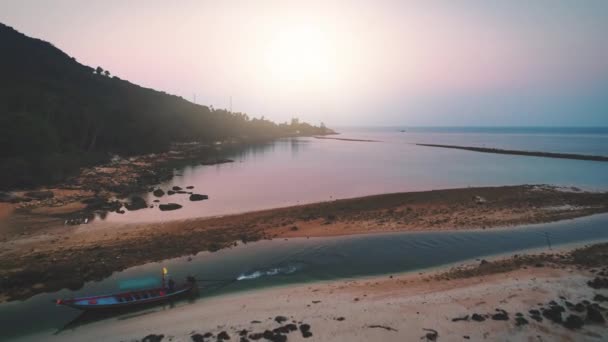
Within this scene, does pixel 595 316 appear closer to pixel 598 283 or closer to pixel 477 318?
pixel 598 283

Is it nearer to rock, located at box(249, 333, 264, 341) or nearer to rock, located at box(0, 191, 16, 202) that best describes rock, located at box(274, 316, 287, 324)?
rock, located at box(249, 333, 264, 341)

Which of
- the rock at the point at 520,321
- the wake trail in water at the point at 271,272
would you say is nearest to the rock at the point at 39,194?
the wake trail in water at the point at 271,272

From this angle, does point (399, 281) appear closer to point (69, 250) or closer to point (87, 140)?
point (69, 250)

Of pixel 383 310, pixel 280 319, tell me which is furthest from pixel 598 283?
pixel 280 319

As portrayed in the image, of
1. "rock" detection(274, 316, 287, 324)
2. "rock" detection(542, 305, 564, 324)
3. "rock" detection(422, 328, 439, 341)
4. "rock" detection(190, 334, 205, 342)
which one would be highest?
"rock" detection(542, 305, 564, 324)

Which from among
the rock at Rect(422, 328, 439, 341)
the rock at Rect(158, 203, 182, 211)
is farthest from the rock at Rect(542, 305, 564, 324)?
the rock at Rect(158, 203, 182, 211)

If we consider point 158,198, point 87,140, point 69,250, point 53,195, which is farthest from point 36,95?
point 69,250
